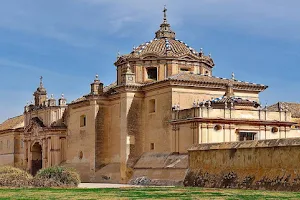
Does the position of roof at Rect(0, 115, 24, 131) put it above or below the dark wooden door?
above

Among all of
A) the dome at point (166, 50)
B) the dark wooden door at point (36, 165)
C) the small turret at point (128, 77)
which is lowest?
the dark wooden door at point (36, 165)

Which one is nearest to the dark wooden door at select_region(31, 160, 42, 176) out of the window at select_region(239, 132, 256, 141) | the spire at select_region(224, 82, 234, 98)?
the spire at select_region(224, 82, 234, 98)

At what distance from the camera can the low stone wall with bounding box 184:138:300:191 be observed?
80.2 ft

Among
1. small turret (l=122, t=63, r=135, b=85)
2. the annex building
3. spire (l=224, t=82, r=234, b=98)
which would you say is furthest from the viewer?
small turret (l=122, t=63, r=135, b=85)

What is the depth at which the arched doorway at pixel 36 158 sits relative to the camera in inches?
2291

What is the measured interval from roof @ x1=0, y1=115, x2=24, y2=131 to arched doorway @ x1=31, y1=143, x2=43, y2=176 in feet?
29.3

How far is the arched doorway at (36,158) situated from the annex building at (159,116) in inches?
194

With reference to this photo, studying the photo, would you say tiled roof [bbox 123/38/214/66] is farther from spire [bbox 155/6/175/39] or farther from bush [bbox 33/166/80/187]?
bush [bbox 33/166/80/187]

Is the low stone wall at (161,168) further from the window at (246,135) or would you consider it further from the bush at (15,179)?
the bush at (15,179)

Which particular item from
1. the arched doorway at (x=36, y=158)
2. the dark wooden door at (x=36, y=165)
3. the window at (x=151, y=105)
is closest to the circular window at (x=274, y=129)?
the window at (x=151, y=105)

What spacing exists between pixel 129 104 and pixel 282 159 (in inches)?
776

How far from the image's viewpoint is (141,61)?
45781 millimetres

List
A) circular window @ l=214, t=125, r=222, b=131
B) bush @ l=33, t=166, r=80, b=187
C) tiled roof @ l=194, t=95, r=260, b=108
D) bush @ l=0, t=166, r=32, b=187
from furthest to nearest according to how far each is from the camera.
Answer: tiled roof @ l=194, t=95, r=260, b=108 → circular window @ l=214, t=125, r=222, b=131 → bush @ l=33, t=166, r=80, b=187 → bush @ l=0, t=166, r=32, b=187

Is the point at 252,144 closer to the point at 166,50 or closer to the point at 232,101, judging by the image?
the point at 232,101
